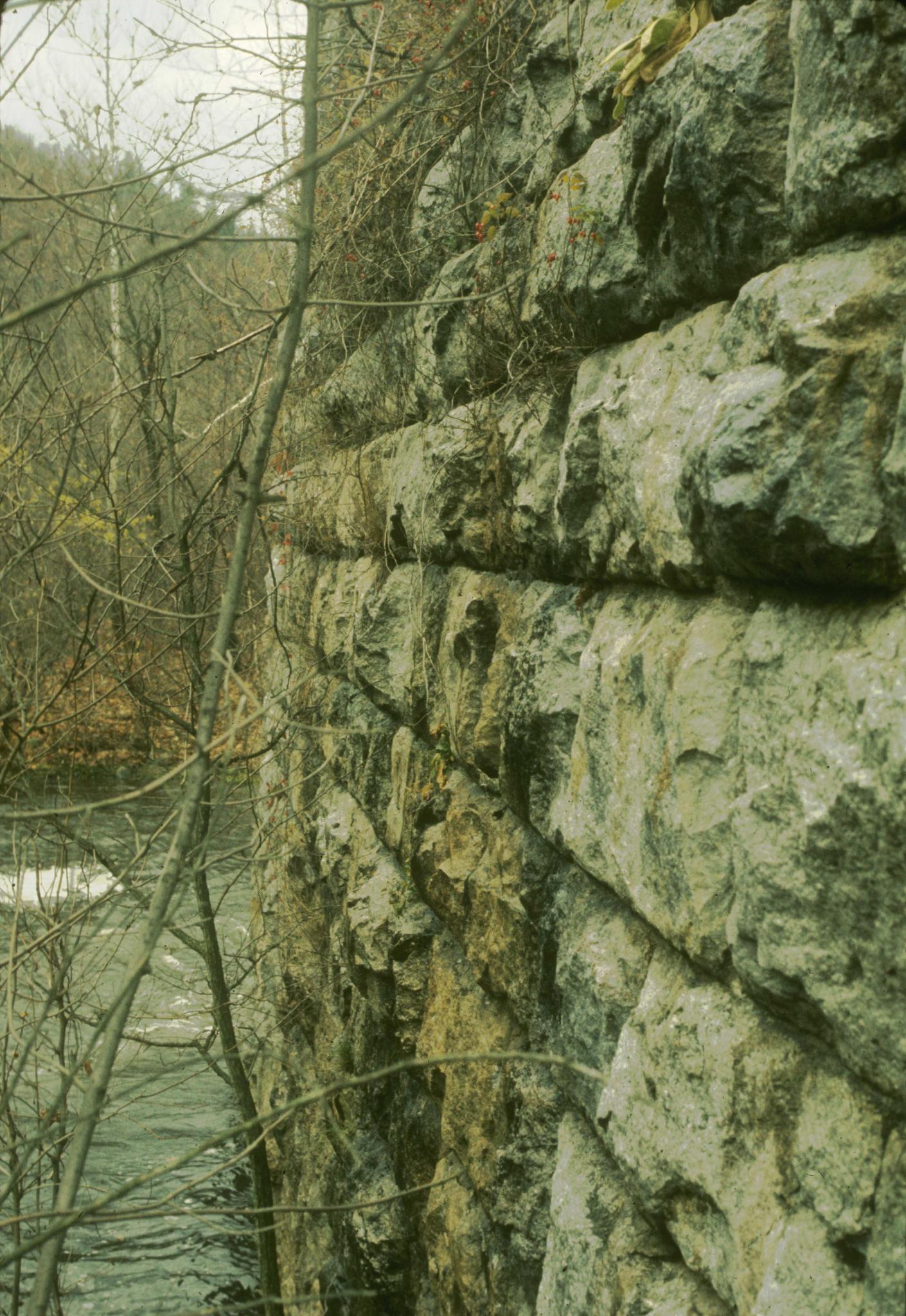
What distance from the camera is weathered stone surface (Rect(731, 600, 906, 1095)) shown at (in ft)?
4.27

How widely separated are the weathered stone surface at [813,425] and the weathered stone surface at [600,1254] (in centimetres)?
111

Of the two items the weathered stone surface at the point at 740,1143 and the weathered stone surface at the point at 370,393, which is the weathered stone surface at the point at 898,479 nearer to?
the weathered stone surface at the point at 740,1143

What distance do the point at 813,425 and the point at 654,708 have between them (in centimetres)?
65

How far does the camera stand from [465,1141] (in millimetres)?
3062

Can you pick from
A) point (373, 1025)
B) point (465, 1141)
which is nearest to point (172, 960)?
point (373, 1025)

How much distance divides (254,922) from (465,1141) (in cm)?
431

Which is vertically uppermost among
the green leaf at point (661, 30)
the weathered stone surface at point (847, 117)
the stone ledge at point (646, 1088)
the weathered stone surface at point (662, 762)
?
the green leaf at point (661, 30)

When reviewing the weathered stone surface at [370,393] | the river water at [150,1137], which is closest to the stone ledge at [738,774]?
the weathered stone surface at [370,393]

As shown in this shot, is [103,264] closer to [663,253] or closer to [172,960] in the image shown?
[663,253]

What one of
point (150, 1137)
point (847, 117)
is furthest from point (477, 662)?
point (150, 1137)

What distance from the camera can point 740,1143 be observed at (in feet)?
5.30

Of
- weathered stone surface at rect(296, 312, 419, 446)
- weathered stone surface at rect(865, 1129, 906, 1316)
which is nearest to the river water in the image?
weathered stone surface at rect(296, 312, 419, 446)

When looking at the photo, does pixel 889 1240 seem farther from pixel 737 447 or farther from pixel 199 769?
pixel 199 769

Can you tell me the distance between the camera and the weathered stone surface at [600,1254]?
6.02 ft
